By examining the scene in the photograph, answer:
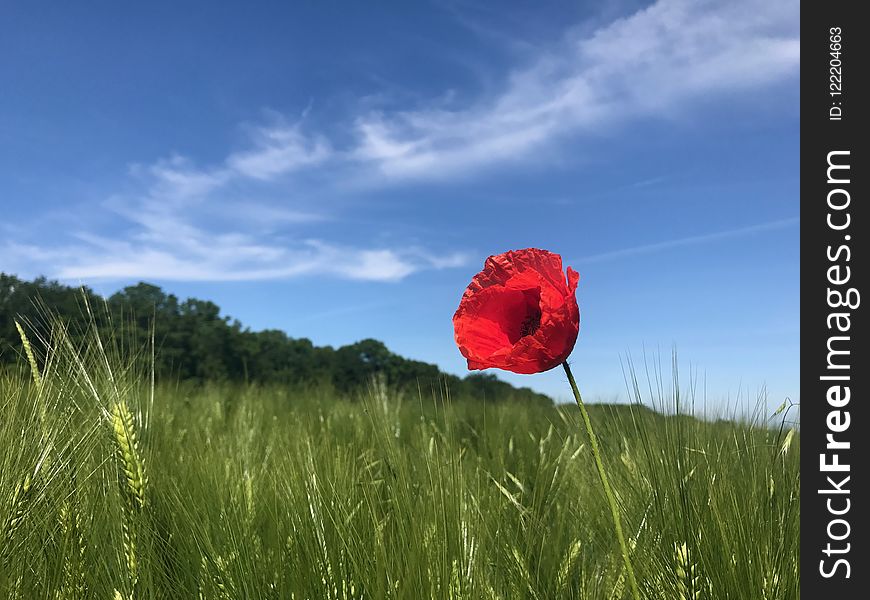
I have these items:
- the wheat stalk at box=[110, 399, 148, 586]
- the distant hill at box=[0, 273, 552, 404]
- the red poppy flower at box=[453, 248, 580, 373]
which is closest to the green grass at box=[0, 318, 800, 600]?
the wheat stalk at box=[110, 399, 148, 586]

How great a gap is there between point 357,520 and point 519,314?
548 millimetres

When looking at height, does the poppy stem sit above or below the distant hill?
below

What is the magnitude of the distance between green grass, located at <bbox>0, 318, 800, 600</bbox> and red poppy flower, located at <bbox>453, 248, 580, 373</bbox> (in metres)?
0.30

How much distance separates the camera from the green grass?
112cm

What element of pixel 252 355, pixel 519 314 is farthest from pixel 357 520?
pixel 252 355

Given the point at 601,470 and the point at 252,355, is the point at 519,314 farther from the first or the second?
the point at 252,355

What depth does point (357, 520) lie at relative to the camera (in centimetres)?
122

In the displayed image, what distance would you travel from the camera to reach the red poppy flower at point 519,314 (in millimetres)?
804

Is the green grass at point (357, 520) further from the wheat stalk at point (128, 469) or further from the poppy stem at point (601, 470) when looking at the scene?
the poppy stem at point (601, 470)

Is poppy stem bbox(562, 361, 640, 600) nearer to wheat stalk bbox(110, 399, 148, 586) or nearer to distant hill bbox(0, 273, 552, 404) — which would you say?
wheat stalk bbox(110, 399, 148, 586)

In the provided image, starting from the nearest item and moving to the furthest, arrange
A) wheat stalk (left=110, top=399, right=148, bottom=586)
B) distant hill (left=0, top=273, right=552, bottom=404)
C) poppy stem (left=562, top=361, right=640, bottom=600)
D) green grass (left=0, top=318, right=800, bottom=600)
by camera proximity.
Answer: poppy stem (left=562, top=361, right=640, bottom=600), green grass (left=0, top=318, right=800, bottom=600), wheat stalk (left=110, top=399, right=148, bottom=586), distant hill (left=0, top=273, right=552, bottom=404)

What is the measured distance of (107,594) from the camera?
1.26 m

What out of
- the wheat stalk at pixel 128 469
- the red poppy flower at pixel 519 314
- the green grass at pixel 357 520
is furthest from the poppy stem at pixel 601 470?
the wheat stalk at pixel 128 469
